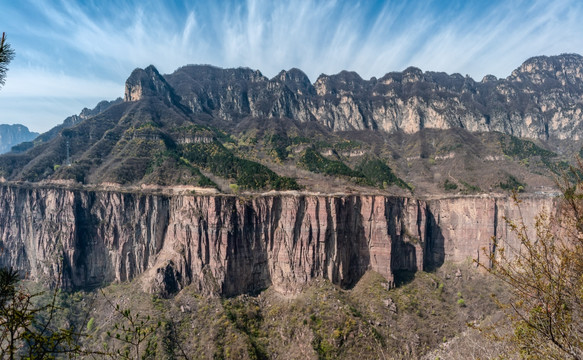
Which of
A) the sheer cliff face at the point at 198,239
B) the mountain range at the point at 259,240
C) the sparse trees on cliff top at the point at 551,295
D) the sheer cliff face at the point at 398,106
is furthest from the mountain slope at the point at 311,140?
the sparse trees on cliff top at the point at 551,295

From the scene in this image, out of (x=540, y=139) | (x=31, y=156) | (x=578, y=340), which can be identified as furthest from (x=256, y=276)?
(x=540, y=139)

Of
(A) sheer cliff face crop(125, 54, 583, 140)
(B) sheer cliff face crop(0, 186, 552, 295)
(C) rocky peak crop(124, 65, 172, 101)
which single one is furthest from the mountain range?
(A) sheer cliff face crop(125, 54, 583, 140)

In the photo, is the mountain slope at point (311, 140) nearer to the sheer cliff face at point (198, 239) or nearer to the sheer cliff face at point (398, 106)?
the sheer cliff face at point (398, 106)

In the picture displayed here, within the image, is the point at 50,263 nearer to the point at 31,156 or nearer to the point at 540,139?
the point at 31,156

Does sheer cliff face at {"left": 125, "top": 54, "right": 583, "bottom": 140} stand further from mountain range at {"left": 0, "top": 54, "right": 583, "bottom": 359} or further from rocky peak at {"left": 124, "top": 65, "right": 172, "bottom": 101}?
mountain range at {"left": 0, "top": 54, "right": 583, "bottom": 359}

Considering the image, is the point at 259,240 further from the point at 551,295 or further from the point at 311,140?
the point at 311,140

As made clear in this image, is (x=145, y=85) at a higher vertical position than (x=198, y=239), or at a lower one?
higher

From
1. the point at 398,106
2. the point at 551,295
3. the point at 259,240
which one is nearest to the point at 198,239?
the point at 259,240

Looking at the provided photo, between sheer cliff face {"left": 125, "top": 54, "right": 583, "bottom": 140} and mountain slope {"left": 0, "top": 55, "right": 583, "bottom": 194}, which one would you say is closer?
mountain slope {"left": 0, "top": 55, "right": 583, "bottom": 194}

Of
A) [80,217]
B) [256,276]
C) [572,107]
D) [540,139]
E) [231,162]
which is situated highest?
[572,107]
